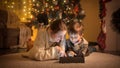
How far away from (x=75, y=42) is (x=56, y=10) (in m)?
2.40

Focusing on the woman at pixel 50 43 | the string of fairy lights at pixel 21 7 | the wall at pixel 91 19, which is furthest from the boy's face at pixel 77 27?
the string of fairy lights at pixel 21 7

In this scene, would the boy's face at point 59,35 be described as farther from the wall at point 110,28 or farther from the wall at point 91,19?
the wall at point 91,19

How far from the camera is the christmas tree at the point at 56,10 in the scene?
6.60 metres

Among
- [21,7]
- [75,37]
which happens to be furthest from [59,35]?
[21,7]

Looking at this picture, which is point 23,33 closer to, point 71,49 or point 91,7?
point 91,7

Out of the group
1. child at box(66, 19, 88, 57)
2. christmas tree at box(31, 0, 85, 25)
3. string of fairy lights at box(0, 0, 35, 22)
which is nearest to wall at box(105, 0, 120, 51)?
christmas tree at box(31, 0, 85, 25)

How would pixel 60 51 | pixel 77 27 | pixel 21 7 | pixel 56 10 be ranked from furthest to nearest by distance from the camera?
pixel 21 7 → pixel 56 10 → pixel 77 27 → pixel 60 51

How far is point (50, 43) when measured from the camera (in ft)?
13.6

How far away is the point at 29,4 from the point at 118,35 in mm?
3008

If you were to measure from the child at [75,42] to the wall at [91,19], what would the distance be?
2.98m

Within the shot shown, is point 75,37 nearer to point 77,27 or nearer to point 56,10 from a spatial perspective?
point 77,27

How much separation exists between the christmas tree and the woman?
2.44m

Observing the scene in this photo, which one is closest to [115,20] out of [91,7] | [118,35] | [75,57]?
[118,35]

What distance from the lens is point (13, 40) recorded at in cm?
651
